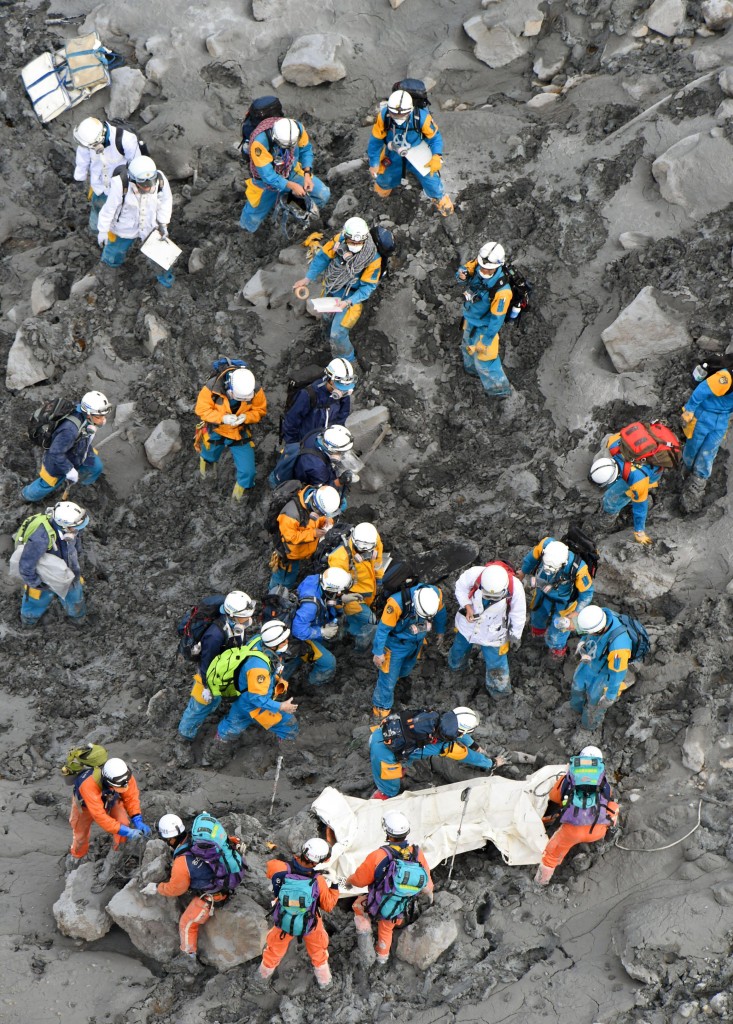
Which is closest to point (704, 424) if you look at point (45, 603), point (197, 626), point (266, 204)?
point (197, 626)

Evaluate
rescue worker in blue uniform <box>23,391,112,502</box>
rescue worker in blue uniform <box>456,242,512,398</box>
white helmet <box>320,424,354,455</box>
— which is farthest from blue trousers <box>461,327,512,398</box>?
rescue worker in blue uniform <box>23,391,112,502</box>

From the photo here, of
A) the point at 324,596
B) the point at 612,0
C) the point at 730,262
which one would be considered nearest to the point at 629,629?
the point at 324,596

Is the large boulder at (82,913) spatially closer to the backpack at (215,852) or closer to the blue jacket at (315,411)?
the backpack at (215,852)

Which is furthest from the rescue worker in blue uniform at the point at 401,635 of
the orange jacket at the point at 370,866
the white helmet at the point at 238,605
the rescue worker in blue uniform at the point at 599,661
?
the orange jacket at the point at 370,866

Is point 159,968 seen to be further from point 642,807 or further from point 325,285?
point 325,285

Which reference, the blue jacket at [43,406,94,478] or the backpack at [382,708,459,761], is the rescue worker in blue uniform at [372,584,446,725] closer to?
the backpack at [382,708,459,761]

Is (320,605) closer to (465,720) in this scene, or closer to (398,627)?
(398,627)
